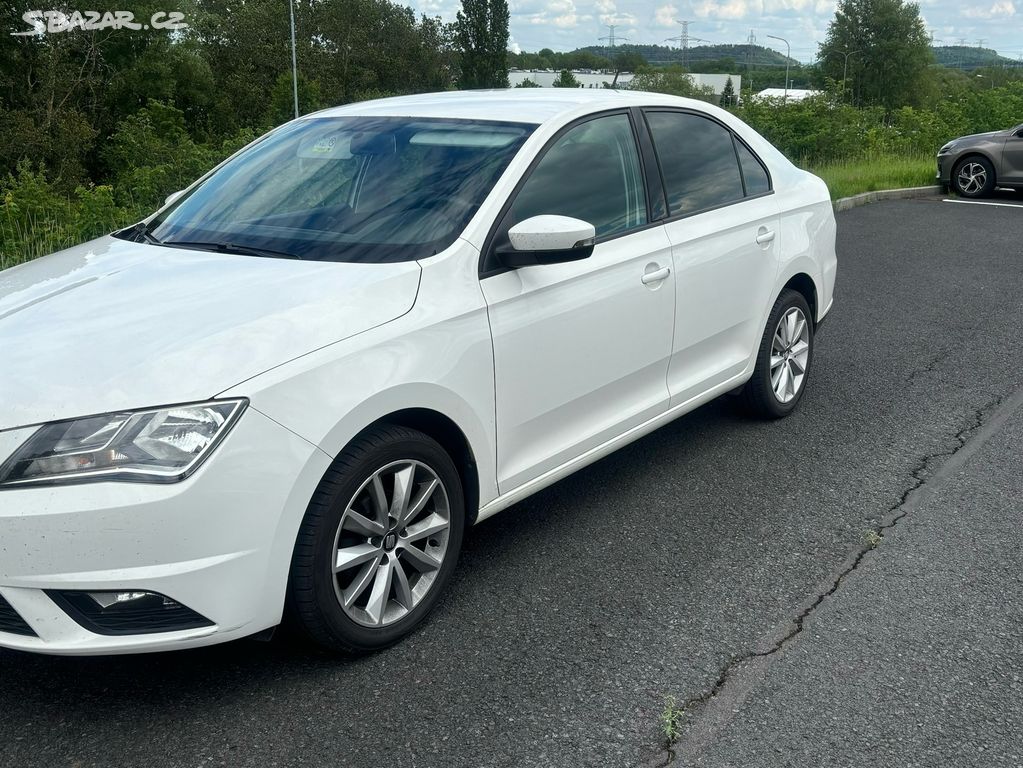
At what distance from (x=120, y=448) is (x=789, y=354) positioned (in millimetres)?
3859

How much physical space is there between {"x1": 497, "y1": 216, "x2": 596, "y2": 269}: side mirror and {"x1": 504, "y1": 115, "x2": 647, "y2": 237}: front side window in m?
0.15

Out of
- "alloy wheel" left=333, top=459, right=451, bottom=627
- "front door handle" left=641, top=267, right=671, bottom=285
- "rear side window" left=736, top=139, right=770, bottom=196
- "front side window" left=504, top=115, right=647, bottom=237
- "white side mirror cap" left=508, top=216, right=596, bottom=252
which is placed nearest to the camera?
"alloy wheel" left=333, top=459, right=451, bottom=627

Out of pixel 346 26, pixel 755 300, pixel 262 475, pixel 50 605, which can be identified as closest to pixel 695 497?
pixel 755 300

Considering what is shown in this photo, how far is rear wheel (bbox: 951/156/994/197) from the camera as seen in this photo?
650 inches

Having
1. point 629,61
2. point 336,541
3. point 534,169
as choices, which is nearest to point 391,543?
point 336,541

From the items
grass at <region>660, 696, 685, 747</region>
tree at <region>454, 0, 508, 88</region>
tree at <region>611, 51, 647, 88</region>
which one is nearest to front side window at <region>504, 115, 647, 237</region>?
grass at <region>660, 696, 685, 747</region>

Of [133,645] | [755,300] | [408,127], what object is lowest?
[133,645]

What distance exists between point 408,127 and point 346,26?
8137 cm

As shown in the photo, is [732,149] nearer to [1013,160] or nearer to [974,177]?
[974,177]

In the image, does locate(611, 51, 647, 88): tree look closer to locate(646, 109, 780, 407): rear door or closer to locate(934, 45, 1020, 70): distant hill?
locate(934, 45, 1020, 70): distant hill

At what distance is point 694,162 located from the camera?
4859 mm

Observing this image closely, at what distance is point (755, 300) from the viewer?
5.14 meters

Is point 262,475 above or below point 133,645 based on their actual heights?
above

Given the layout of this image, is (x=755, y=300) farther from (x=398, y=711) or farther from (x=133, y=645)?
(x=133, y=645)
